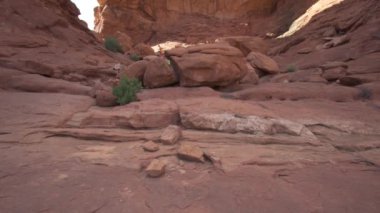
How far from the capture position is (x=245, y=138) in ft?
15.9

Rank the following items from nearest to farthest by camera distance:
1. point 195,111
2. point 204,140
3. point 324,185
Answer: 1. point 324,185
2. point 204,140
3. point 195,111

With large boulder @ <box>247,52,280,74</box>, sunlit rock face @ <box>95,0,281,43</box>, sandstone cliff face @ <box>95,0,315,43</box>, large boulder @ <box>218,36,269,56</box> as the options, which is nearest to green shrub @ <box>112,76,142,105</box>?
large boulder @ <box>247,52,280,74</box>

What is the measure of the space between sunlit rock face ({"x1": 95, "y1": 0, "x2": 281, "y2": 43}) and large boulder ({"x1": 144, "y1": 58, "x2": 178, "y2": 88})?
2079 cm

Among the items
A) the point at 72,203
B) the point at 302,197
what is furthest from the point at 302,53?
the point at 72,203

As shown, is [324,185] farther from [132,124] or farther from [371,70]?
[371,70]

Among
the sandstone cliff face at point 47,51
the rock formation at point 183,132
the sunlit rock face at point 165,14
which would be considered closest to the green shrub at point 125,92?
the rock formation at point 183,132

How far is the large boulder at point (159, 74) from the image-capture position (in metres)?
8.43

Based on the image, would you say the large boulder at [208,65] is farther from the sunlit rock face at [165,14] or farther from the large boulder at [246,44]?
the sunlit rock face at [165,14]

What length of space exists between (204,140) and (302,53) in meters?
12.5

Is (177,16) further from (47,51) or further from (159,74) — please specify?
(159,74)

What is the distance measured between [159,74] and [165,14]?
2240 centimetres

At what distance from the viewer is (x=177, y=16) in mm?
29062

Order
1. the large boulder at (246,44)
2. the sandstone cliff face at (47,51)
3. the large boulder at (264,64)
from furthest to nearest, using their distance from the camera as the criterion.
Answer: the large boulder at (246,44) → the large boulder at (264,64) → the sandstone cliff face at (47,51)

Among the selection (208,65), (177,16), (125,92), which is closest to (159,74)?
(208,65)
